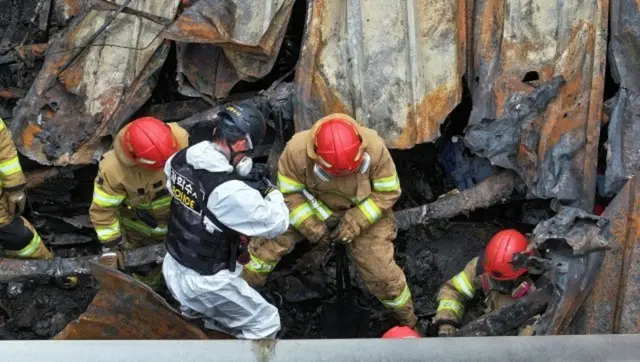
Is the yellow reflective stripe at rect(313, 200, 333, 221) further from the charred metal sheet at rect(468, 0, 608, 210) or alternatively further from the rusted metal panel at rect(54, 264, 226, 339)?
the rusted metal panel at rect(54, 264, 226, 339)

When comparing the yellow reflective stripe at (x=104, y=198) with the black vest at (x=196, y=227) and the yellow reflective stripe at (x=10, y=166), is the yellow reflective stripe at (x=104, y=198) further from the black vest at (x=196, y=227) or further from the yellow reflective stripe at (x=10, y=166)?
the black vest at (x=196, y=227)

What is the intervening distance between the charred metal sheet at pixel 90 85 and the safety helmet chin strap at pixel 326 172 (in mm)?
1649

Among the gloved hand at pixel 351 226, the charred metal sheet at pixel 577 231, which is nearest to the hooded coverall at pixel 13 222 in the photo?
the gloved hand at pixel 351 226

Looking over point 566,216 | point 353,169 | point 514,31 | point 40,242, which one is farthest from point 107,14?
point 566,216

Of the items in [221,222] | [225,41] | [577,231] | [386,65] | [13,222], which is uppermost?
[225,41]

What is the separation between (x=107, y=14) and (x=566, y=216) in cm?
352

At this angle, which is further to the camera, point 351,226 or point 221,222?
point 351,226

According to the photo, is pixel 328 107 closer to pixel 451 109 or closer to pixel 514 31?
pixel 451 109

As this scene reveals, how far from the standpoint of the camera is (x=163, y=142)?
208 inches

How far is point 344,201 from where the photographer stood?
18.4ft

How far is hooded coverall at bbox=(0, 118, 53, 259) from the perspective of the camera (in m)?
5.70

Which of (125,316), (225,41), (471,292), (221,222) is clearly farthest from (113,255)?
(471,292)

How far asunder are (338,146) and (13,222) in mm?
2403

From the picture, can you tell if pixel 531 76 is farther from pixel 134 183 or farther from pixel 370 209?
pixel 134 183
